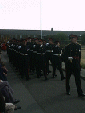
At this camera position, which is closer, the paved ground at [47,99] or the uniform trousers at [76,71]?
the paved ground at [47,99]

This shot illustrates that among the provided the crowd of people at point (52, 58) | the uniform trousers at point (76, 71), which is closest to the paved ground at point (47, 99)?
the uniform trousers at point (76, 71)

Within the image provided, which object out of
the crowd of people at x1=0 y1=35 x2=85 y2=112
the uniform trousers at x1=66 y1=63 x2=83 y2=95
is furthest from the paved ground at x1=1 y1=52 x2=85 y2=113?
the crowd of people at x1=0 y1=35 x2=85 y2=112

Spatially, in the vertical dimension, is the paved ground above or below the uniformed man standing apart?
below

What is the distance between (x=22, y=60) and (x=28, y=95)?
9.91 ft

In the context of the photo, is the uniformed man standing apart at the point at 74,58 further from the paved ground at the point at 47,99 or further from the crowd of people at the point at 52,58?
the paved ground at the point at 47,99

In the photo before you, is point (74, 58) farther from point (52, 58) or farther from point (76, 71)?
point (52, 58)

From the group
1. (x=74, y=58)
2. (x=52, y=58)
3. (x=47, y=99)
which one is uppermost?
(x=74, y=58)

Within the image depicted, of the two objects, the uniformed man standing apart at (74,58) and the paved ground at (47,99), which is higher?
the uniformed man standing apart at (74,58)

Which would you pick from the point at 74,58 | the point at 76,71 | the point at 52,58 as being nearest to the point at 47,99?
the point at 76,71

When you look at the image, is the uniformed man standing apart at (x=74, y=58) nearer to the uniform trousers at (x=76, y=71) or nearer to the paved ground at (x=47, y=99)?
the uniform trousers at (x=76, y=71)

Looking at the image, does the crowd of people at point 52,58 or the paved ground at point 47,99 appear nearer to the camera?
the paved ground at point 47,99

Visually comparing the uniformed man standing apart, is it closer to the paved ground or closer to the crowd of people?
the crowd of people

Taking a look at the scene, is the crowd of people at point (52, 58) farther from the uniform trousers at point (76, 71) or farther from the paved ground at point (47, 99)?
the paved ground at point (47, 99)

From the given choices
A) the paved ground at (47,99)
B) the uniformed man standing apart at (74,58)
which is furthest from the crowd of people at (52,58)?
the paved ground at (47,99)
